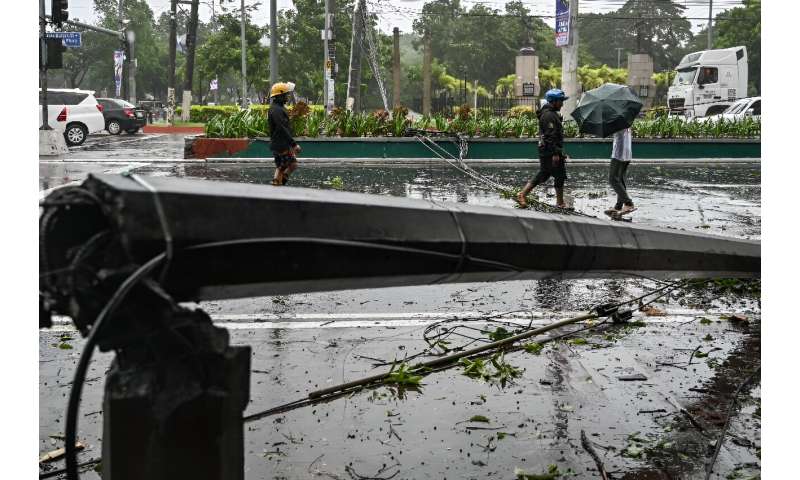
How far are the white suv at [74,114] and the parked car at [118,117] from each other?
405 centimetres

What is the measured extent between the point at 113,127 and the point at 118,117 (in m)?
0.44

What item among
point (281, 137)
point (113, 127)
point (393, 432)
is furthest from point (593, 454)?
point (113, 127)

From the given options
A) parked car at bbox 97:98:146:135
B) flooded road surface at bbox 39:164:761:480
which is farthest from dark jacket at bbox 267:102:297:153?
parked car at bbox 97:98:146:135

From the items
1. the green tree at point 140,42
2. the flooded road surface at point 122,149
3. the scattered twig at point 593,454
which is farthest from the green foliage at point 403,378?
the green tree at point 140,42

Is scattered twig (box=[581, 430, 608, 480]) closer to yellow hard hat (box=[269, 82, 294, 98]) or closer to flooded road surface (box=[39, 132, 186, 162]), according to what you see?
yellow hard hat (box=[269, 82, 294, 98])

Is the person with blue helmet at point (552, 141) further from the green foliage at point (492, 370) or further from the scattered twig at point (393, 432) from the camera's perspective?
the scattered twig at point (393, 432)

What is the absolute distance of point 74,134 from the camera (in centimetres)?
2912

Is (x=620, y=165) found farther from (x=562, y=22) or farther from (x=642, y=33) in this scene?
(x=642, y=33)

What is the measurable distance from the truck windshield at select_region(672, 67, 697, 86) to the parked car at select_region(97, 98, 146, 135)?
23.3m

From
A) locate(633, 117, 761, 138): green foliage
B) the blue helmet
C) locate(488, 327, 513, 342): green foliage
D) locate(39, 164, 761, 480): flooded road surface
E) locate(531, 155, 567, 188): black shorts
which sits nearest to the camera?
locate(39, 164, 761, 480): flooded road surface

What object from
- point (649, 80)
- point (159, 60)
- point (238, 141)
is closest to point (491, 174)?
point (238, 141)

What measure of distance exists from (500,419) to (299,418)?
3.30 feet

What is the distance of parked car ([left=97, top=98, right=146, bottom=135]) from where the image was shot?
35.8m

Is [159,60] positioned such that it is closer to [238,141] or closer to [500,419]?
[238,141]
